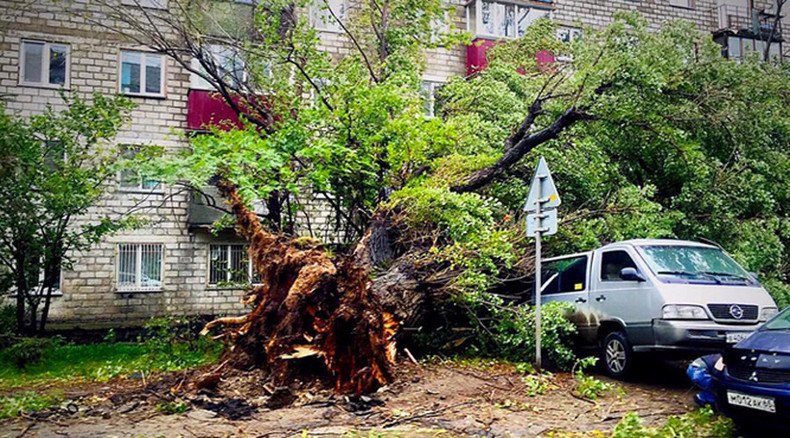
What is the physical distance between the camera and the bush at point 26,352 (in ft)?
41.2

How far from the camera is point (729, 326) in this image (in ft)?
28.1

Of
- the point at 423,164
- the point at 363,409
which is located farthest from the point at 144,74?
the point at 363,409

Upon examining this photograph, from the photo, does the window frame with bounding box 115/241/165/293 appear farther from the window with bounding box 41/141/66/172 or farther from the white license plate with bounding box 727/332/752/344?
the white license plate with bounding box 727/332/752/344

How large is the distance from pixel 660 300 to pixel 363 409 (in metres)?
4.14

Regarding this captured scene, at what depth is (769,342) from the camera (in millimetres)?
6242

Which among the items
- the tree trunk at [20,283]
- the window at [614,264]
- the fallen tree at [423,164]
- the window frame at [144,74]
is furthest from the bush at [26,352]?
the window at [614,264]

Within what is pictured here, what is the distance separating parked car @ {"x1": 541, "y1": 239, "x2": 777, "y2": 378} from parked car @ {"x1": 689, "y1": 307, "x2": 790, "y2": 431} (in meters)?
1.69

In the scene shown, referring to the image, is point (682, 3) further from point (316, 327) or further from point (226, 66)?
point (316, 327)

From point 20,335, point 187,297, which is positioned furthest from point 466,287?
point 187,297

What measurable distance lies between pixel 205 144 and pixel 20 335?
7.33 meters

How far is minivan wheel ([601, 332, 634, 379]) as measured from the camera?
920 centimetres

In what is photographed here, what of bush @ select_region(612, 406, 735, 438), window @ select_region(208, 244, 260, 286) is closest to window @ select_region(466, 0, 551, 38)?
window @ select_region(208, 244, 260, 286)

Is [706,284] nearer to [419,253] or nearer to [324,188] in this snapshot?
[419,253]

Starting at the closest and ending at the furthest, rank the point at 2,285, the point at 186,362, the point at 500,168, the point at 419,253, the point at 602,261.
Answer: the point at 602,261 < the point at 419,253 < the point at 186,362 < the point at 500,168 < the point at 2,285
